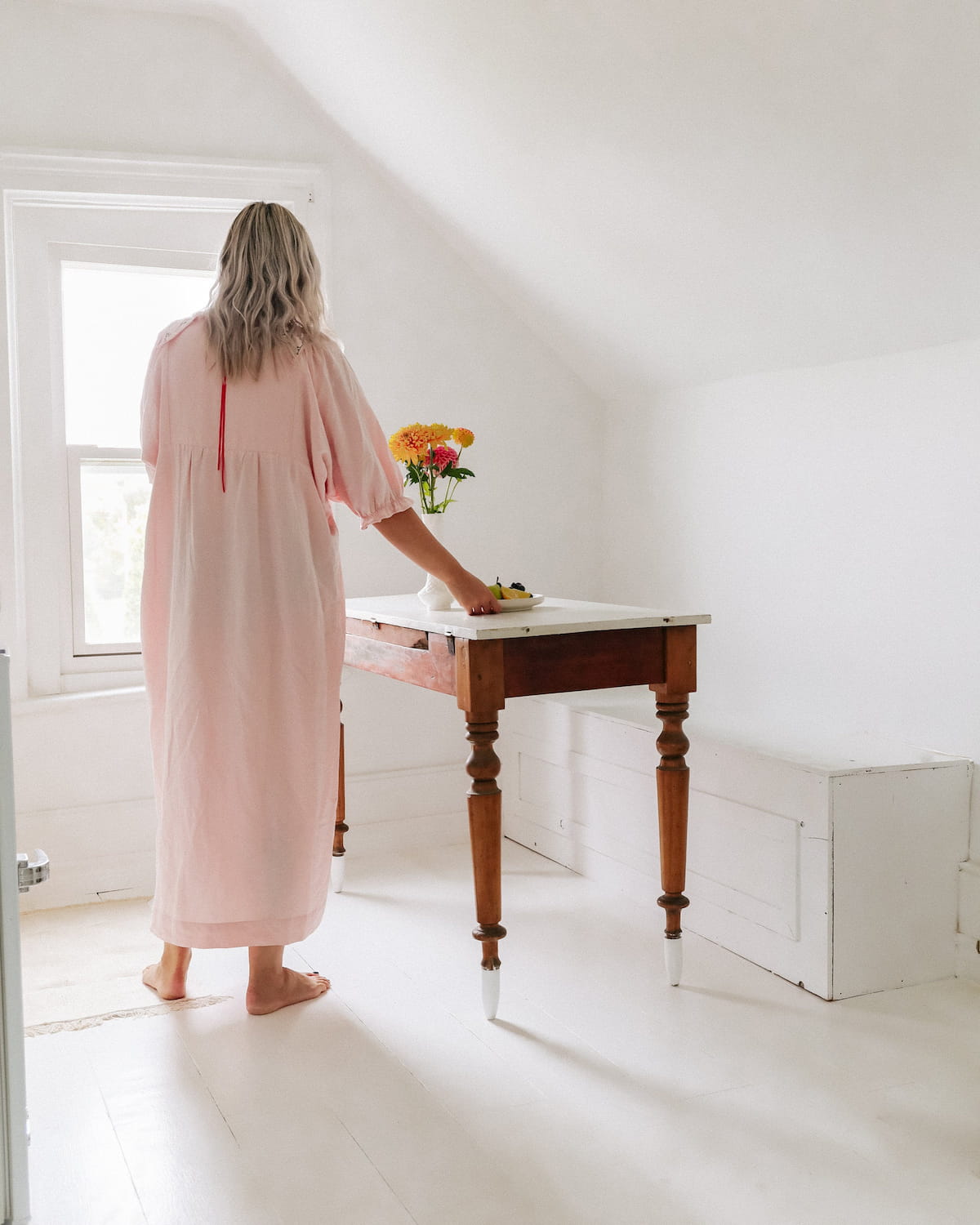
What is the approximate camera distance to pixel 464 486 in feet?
12.3

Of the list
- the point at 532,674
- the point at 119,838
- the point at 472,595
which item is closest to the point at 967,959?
the point at 532,674

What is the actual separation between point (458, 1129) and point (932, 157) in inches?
74.8

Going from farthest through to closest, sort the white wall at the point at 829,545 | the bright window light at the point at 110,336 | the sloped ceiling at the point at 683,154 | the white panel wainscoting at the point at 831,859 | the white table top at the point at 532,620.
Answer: the bright window light at the point at 110,336
the white wall at the point at 829,545
the white panel wainscoting at the point at 831,859
the white table top at the point at 532,620
the sloped ceiling at the point at 683,154

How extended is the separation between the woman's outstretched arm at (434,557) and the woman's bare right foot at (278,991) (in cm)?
87

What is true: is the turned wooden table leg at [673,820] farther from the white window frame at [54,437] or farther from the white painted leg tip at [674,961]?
the white window frame at [54,437]

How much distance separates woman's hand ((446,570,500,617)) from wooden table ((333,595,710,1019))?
0.03 m

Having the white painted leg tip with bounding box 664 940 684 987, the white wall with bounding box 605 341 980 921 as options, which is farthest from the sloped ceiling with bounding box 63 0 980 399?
the white painted leg tip with bounding box 664 940 684 987

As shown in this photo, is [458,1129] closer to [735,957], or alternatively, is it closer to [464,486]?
[735,957]

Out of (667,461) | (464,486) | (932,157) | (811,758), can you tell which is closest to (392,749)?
(464,486)

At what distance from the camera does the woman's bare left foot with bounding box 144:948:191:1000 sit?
2.50 metres

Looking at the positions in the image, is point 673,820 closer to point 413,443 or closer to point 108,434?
point 413,443

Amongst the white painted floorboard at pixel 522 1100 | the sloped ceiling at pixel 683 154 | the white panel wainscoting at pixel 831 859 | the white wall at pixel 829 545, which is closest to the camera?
the white painted floorboard at pixel 522 1100

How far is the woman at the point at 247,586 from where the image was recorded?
2279 mm

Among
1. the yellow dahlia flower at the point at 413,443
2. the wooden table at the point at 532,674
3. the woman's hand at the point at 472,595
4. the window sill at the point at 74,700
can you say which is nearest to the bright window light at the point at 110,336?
the window sill at the point at 74,700
